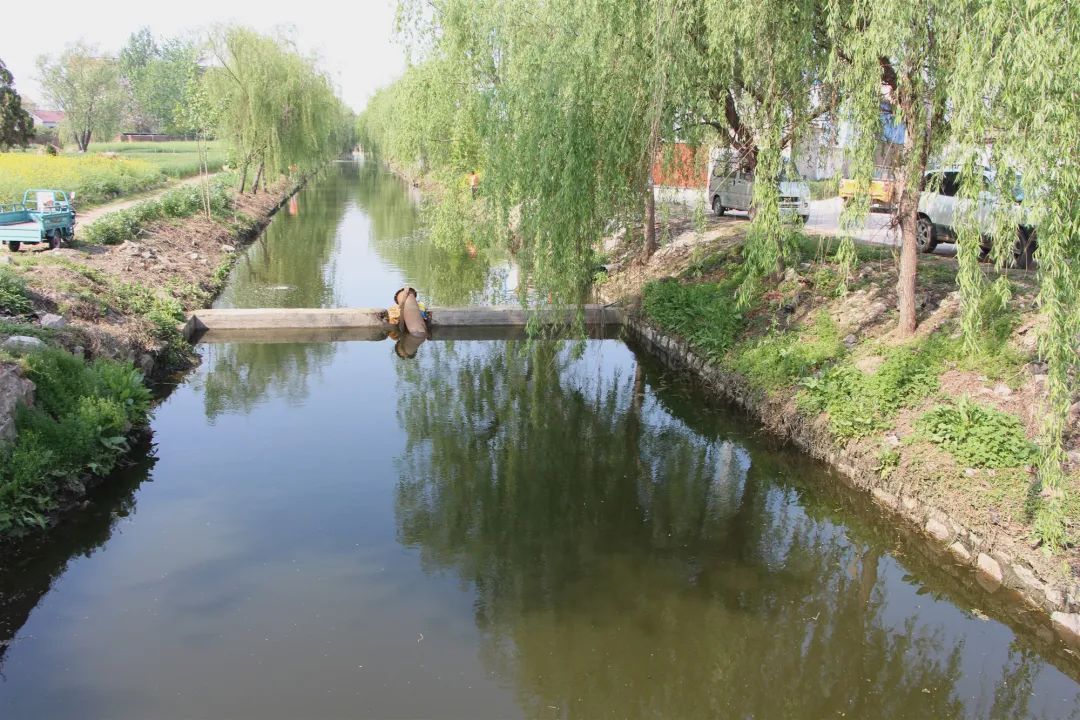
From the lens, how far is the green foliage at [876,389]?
8328mm

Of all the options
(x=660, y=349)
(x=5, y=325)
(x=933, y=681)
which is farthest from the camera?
(x=660, y=349)

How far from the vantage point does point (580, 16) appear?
10.2 meters

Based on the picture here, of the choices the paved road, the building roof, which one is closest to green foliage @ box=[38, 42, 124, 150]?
the building roof

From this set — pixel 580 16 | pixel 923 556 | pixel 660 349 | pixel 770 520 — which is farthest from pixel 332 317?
pixel 923 556

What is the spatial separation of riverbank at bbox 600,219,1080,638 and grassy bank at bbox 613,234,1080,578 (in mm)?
15

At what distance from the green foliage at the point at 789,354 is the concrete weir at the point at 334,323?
358 centimetres

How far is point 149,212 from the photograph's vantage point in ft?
61.2

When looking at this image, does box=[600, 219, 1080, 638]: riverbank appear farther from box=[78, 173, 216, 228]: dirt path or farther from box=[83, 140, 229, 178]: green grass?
box=[83, 140, 229, 178]: green grass

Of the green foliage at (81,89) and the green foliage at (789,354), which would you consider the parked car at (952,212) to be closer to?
the green foliage at (789,354)

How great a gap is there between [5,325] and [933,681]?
9.15 meters

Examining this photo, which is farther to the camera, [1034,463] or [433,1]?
[433,1]

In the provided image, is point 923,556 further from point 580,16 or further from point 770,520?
point 580,16

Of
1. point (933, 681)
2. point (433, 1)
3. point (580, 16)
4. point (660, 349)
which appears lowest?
point (933, 681)

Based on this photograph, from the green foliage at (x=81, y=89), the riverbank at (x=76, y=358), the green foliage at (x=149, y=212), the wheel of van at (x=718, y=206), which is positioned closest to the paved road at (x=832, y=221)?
the wheel of van at (x=718, y=206)
